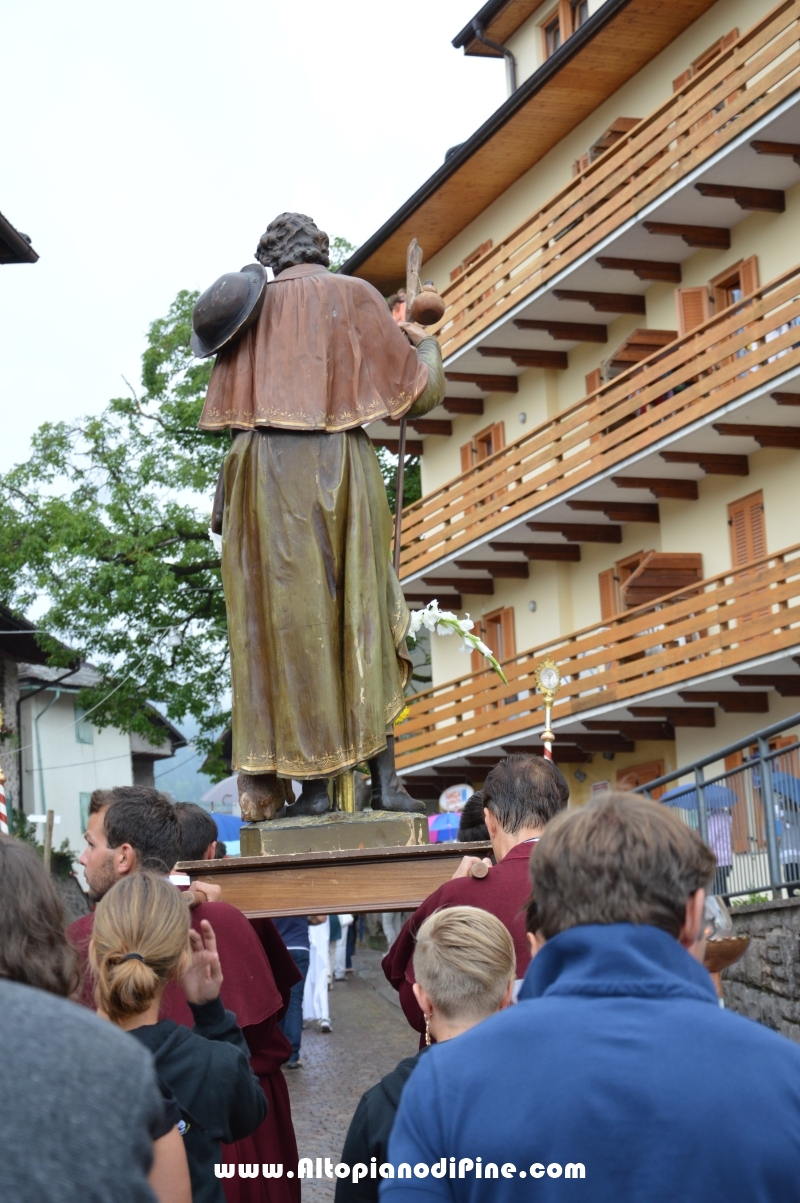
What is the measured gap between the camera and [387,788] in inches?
222

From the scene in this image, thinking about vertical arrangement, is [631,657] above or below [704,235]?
below

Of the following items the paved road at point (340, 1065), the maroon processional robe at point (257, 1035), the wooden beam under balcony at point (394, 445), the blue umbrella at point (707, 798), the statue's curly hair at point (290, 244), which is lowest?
the paved road at point (340, 1065)

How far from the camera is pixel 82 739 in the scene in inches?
1799

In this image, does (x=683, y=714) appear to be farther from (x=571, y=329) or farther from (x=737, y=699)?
(x=571, y=329)

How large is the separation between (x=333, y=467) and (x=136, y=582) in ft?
82.3

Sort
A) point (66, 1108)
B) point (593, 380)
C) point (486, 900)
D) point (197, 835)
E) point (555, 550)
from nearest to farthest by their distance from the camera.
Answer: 1. point (66, 1108)
2. point (486, 900)
3. point (197, 835)
4. point (593, 380)
5. point (555, 550)

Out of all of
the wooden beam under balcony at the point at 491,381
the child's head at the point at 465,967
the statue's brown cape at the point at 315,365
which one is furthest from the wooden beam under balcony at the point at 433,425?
the child's head at the point at 465,967

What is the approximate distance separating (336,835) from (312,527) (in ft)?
3.51

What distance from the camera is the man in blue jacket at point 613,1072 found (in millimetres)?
1958

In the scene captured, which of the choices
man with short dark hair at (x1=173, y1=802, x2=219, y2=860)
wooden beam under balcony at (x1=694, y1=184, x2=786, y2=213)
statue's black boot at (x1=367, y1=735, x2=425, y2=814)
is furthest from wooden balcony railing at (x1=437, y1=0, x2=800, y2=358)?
man with short dark hair at (x1=173, y1=802, x2=219, y2=860)

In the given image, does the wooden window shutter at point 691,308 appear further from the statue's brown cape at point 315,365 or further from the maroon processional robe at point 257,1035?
the maroon processional robe at point 257,1035

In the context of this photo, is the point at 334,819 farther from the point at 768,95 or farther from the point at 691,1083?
the point at 768,95

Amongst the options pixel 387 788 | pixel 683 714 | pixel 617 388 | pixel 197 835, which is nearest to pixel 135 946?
pixel 387 788

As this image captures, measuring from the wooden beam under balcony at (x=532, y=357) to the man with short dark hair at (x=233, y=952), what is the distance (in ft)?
79.0
